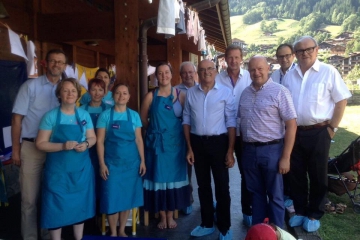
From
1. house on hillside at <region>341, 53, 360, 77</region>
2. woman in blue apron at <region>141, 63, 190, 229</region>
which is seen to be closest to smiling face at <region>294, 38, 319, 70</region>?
woman in blue apron at <region>141, 63, 190, 229</region>

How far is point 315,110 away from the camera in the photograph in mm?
3303

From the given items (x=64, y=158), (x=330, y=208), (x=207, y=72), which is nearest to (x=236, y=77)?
(x=207, y=72)

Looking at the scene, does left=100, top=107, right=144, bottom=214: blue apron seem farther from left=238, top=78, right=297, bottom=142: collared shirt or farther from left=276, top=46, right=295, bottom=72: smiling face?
left=276, top=46, right=295, bottom=72: smiling face

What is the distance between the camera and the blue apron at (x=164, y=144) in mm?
3359

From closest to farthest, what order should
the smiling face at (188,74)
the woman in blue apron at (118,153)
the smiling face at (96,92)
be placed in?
the woman in blue apron at (118,153) < the smiling face at (96,92) < the smiling face at (188,74)

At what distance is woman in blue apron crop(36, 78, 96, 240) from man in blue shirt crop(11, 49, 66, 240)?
0.75 feet

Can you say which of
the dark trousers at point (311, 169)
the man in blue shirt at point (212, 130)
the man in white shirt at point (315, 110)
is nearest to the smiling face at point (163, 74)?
the man in blue shirt at point (212, 130)

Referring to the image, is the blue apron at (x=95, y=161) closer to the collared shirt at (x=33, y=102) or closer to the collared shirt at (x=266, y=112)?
the collared shirt at (x=33, y=102)

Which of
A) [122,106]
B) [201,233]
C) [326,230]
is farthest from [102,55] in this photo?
[326,230]

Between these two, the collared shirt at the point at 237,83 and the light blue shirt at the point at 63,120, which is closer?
the light blue shirt at the point at 63,120

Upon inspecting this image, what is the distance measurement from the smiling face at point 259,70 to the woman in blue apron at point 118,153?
117 cm

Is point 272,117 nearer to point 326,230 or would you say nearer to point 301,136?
point 301,136

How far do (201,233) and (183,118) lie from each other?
47.6 inches

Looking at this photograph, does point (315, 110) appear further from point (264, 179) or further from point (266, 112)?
point (264, 179)
